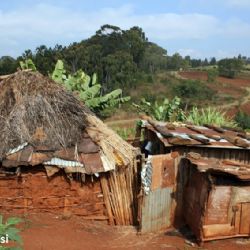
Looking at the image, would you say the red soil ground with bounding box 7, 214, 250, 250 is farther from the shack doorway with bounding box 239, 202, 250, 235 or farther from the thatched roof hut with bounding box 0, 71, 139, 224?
the thatched roof hut with bounding box 0, 71, 139, 224

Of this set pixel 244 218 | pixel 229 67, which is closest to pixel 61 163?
pixel 244 218

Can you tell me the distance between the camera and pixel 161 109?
15984 mm

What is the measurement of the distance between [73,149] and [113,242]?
90.5 inches

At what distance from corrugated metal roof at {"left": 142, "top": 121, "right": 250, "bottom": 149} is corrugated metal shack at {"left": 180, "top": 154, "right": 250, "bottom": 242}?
0.91m

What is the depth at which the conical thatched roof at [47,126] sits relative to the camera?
9.78 m

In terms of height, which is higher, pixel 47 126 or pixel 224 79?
pixel 224 79

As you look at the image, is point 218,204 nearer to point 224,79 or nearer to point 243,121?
point 243,121

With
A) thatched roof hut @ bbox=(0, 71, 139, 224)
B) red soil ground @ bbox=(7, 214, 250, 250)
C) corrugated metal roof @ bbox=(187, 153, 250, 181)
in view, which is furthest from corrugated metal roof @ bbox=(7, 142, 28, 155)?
corrugated metal roof @ bbox=(187, 153, 250, 181)

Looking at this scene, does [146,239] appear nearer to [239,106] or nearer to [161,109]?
[161,109]

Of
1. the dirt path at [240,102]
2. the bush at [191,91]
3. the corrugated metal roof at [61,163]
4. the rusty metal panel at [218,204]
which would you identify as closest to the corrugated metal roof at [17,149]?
the corrugated metal roof at [61,163]

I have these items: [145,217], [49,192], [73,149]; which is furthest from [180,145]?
[49,192]

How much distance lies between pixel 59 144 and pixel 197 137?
3.09 metres

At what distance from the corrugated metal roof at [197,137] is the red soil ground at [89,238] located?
1.99 metres

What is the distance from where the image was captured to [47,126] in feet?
33.5
